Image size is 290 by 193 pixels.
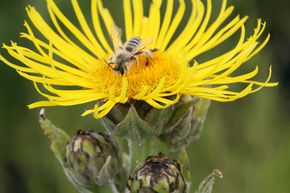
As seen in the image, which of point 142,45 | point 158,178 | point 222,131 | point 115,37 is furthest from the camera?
point 222,131

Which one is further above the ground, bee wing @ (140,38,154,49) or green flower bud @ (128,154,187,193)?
bee wing @ (140,38,154,49)

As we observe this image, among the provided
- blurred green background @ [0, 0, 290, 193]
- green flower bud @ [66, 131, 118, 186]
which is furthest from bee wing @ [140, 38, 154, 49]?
blurred green background @ [0, 0, 290, 193]

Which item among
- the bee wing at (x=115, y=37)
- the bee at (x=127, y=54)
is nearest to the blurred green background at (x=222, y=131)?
the bee wing at (x=115, y=37)

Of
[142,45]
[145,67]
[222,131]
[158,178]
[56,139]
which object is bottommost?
[222,131]

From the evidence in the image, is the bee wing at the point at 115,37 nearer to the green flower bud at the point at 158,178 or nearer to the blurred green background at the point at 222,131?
the green flower bud at the point at 158,178

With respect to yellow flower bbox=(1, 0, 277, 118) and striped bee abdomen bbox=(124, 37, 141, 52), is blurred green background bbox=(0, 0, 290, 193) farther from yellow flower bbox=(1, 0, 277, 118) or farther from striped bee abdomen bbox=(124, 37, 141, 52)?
striped bee abdomen bbox=(124, 37, 141, 52)

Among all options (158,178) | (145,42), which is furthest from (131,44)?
(158,178)

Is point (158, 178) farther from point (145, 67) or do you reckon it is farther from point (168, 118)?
point (145, 67)
